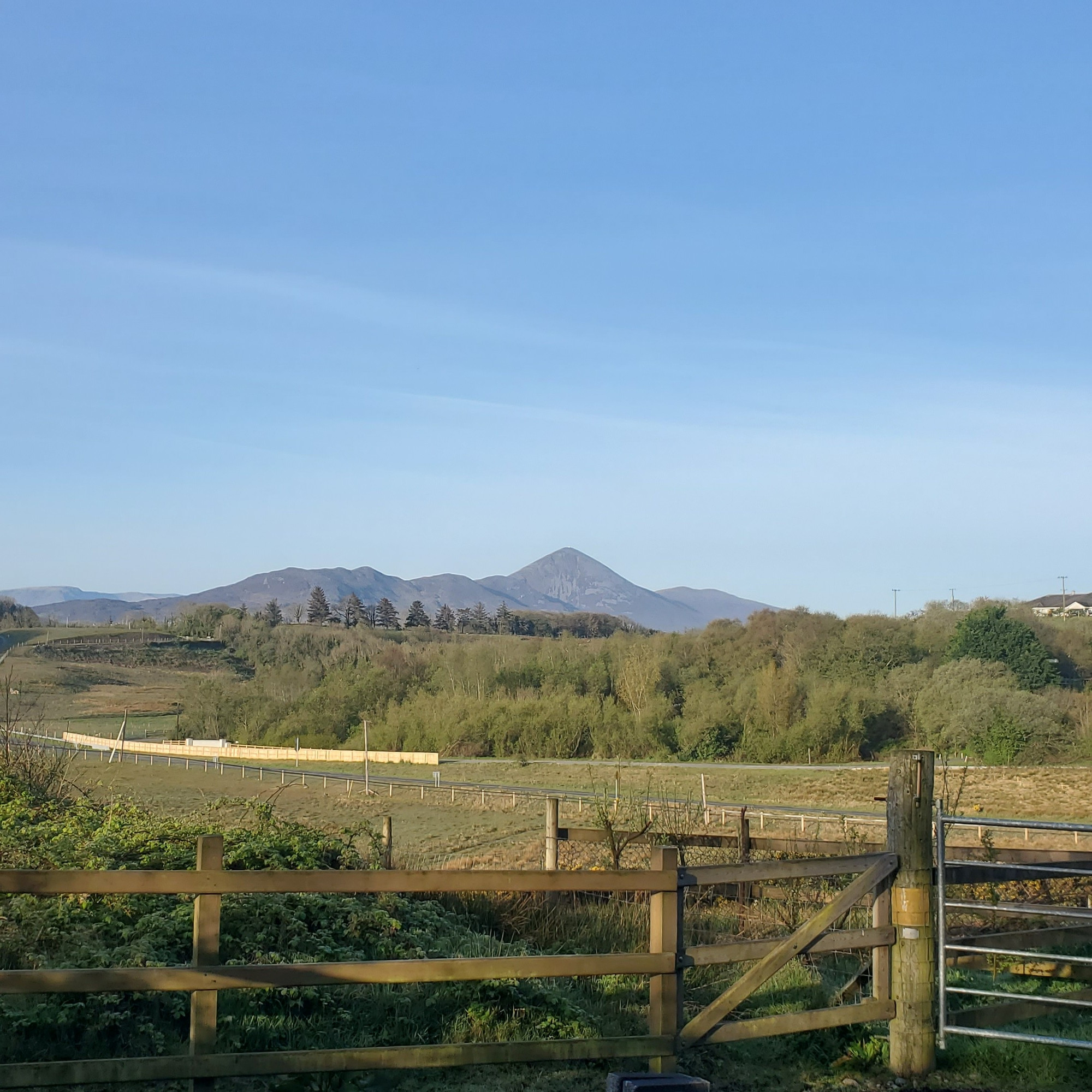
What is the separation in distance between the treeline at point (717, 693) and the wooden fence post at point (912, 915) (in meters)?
60.7

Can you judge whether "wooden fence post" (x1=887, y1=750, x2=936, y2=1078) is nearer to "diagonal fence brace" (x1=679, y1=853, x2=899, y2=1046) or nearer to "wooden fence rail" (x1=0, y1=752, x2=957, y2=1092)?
"wooden fence rail" (x1=0, y1=752, x2=957, y2=1092)

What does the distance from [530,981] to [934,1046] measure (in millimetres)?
2360

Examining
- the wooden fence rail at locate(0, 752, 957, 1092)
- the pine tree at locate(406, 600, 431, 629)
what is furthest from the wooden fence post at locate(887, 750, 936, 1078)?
the pine tree at locate(406, 600, 431, 629)

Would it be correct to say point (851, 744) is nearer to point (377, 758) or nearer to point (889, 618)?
point (889, 618)

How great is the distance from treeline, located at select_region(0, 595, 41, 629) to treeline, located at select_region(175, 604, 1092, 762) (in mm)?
94526

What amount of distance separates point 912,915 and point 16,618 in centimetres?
20360

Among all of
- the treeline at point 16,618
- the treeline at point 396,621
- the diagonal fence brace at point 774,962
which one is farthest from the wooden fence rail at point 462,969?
the treeline at point 16,618

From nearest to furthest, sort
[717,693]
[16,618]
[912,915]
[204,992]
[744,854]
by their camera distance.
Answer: [204,992] < [912,915] < [744,854] < [717,693] < [16,618]

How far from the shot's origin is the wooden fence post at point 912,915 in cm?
634

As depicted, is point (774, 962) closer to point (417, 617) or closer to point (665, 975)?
point (665, 975)

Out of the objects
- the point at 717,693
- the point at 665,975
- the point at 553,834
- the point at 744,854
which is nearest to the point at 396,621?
the point at 717,693

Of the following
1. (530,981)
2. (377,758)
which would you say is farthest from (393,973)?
(377,758)

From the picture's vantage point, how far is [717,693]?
79625 mm

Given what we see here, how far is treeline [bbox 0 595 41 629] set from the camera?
178500mm
